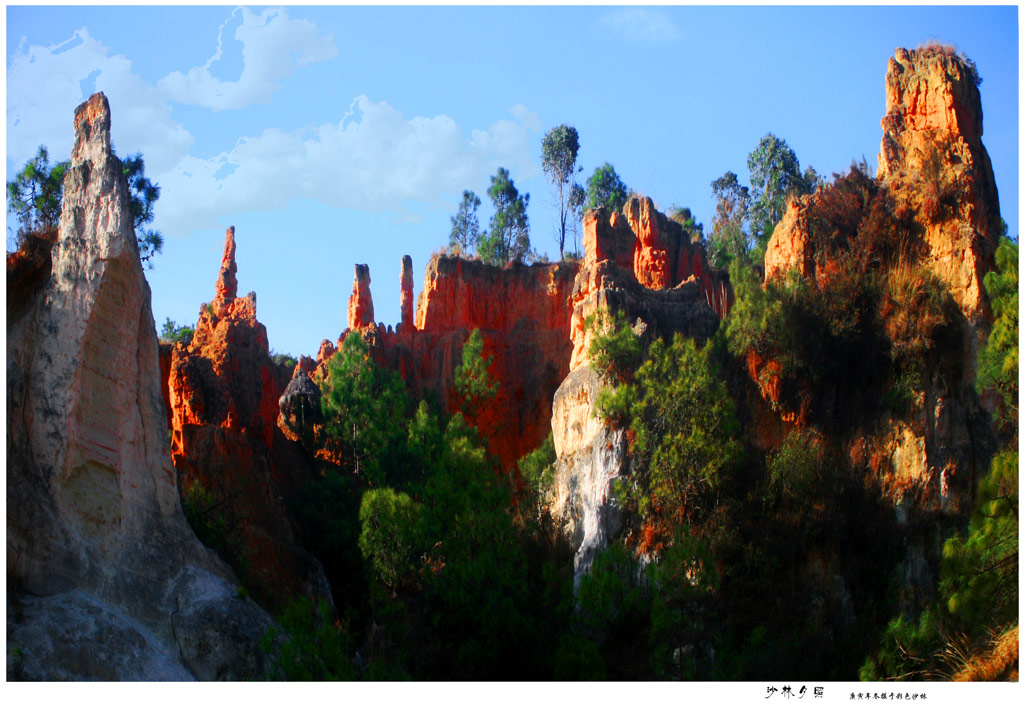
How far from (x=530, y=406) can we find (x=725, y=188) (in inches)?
820

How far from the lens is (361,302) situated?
37125mm

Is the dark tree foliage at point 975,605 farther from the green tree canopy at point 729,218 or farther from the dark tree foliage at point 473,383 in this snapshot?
the green tree canopy at point 729,218

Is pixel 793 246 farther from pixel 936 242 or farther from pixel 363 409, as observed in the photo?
pixel 363 409

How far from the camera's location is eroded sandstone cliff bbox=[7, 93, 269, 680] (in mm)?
17578

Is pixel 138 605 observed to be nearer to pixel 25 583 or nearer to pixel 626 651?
pixel 25 583

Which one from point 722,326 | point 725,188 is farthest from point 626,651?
point 725,188

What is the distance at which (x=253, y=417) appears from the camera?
2709 centimetres

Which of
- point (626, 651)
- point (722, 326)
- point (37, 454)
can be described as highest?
point (722, 326)

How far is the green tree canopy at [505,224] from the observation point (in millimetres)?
45594

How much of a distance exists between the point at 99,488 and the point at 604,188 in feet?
107

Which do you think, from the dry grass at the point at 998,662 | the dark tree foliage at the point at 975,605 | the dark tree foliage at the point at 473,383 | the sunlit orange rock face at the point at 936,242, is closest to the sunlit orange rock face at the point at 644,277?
the sunlit orange rock face at the point at 936,242

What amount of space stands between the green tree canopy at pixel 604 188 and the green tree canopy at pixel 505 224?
268 cm

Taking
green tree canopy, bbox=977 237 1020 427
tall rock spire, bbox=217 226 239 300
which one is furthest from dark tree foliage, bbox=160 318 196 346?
green tree canopy, bbox=977 237 1020 427

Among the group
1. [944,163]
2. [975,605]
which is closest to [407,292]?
[944,163]
